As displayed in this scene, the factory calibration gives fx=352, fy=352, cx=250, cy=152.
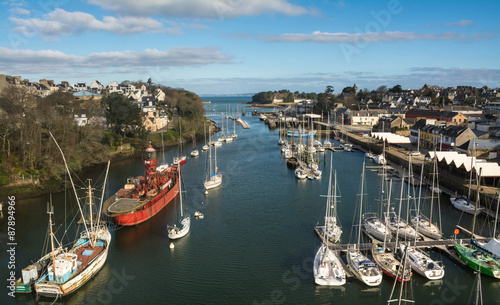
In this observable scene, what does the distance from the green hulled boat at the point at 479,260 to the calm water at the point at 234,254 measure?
1.51 ft

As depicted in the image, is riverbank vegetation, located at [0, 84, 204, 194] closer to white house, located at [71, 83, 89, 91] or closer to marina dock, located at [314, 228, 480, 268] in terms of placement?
marina dock, located at [314, 228, 480, 268]

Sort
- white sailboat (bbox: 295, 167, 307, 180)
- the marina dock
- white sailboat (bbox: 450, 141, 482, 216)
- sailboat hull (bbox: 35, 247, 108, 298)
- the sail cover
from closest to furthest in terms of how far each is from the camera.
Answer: sailboat hull (bbox: 35, 247, 108, 298)
the sail cover
the marina dock
white sailboat (bbox: 450, 141, 482, 216)
white sailboat (bbox: 295, 167, 307, 180)

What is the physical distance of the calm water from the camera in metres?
17.3

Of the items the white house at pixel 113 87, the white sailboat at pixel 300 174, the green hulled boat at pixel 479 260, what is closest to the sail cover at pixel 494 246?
the green hulled boat at pixel 479 260

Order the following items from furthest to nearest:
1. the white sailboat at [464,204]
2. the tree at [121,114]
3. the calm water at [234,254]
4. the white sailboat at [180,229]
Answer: the tree at [121,114], the white sailboat at [464,204], the white sailboat at [180,229], the calm water at [234,254]

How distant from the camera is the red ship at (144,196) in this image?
24902 millimetres

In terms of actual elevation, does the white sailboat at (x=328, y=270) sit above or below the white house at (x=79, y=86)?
below

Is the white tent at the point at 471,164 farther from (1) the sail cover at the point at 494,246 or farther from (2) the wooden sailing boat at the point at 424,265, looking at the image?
(2) the wooden sailing boat at the point at 424,265

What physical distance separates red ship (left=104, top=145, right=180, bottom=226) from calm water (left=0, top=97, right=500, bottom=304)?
0.84m

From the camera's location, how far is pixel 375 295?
1727 cm

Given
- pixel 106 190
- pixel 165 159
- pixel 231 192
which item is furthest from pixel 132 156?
pixel 231 192

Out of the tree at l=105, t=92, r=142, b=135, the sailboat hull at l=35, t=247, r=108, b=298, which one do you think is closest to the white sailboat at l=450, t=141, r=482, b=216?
the sailboat hull at l=35, t=247, r=108, b=298

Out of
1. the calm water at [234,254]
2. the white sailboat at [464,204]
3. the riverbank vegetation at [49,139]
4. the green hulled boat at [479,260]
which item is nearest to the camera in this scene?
the calm water at [234,254]

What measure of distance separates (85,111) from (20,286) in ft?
150
